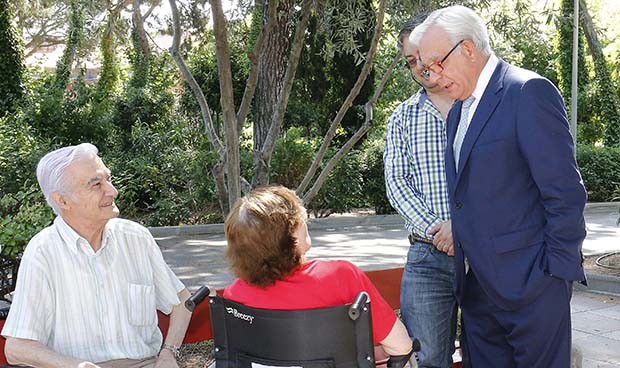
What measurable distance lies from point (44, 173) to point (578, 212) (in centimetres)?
206

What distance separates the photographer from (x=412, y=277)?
10.5ft

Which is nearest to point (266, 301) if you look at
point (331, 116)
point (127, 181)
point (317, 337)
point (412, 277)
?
point (317, 337)

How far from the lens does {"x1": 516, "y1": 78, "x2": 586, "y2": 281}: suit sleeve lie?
255cm

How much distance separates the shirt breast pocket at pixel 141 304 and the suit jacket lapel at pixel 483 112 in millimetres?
1371

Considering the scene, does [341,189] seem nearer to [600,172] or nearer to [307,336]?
[600,172]

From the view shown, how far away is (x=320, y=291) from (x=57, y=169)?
49.1 inches

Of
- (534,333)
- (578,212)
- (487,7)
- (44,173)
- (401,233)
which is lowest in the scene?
(401,233)

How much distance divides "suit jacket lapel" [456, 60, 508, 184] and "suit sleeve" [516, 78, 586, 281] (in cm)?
12

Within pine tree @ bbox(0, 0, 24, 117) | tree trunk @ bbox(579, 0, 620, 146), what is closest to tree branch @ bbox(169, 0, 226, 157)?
pine tree @ bbox(0, 0, 24, 117)

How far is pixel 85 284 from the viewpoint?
301cm

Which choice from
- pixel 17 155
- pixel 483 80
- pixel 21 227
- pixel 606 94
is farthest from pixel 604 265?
pixel 606 94

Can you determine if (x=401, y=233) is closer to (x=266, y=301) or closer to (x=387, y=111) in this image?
(x=387, y=111)

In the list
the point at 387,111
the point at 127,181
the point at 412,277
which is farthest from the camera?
the point at 387,111

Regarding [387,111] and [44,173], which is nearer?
[44,173]
